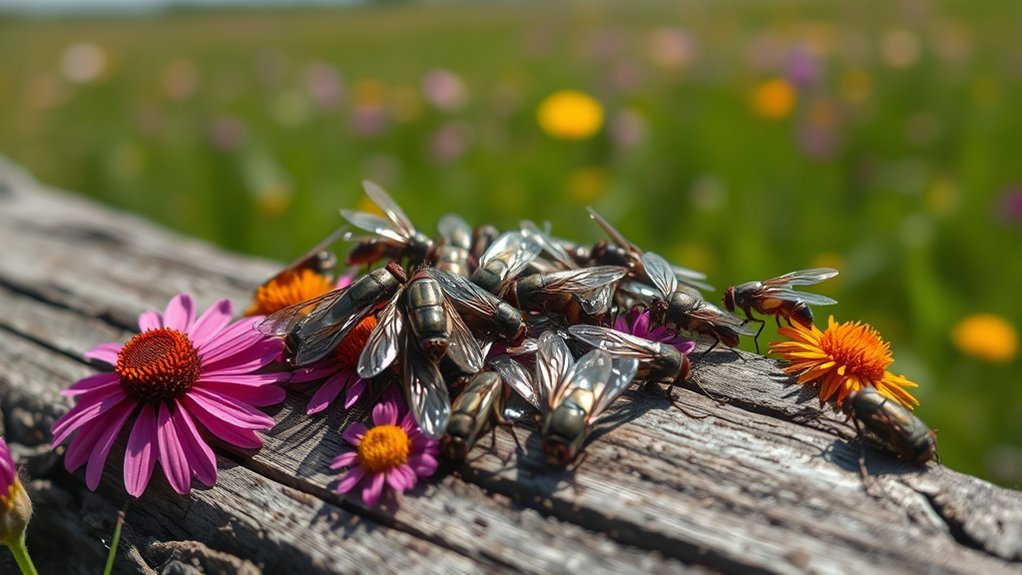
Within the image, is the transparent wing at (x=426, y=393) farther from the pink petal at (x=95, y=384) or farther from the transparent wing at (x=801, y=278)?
the transparent wing at (x=801, y=278)

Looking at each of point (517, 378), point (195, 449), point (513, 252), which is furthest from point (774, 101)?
point (195, 449)

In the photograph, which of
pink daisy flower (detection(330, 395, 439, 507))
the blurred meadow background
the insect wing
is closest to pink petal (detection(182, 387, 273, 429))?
pink daisy flower (detection(330, 395, 439, 507))

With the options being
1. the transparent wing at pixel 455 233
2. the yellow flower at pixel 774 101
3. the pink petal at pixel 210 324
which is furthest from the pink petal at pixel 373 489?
the yellow flower at pixel 774 101

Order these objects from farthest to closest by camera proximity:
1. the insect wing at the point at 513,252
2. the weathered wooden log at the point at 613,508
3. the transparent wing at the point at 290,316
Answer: the insect wing at the point at 513,252, the transparent wing at the point at 290,316, the weathered wooden log at the point at 613,508

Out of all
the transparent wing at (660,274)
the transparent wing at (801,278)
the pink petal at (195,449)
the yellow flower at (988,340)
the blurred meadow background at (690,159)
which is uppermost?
the blurred meadow background at (690,159)

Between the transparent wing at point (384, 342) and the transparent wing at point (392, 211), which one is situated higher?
the transparent wing at point (392, 211)

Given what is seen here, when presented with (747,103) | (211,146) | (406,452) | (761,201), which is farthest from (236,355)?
(747,103)

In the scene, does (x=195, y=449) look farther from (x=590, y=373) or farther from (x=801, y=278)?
(x=801, y=278)

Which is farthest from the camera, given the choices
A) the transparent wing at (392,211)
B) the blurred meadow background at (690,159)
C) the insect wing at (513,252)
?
the blurred meadow background at (690,159)

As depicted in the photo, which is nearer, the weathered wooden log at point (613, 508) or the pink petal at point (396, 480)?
the weathered wooden log at point (613, 508)
